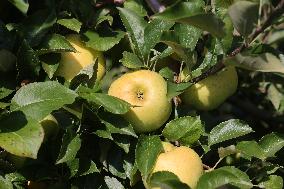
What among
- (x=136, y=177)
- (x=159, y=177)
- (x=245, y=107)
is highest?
(x=159, y=177)

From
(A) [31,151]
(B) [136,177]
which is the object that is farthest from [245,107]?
(A) [31,151]

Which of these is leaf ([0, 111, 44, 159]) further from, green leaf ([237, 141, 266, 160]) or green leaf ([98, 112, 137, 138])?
green leaf ([237, 141, 266, 160])

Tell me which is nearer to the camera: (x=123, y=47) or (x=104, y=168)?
(x=104, y=168)

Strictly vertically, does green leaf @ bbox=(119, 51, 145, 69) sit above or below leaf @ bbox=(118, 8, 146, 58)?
below

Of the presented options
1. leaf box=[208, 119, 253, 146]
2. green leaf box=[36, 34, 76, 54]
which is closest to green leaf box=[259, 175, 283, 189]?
leaf box=[208, 119, 253, 146]

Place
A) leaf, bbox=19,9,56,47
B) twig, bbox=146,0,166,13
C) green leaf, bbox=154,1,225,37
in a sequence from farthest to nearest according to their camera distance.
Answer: twig, bbox=146,0,166,13
leaf, bbox=19,9,56,47
green leaf, bbox=154,1,225,37

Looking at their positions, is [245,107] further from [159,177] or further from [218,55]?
[159,177]

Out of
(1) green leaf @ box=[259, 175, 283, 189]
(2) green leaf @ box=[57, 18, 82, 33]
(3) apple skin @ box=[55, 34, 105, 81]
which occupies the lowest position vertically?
(1) green leaf @ box=[259, 175, 283, 189]
